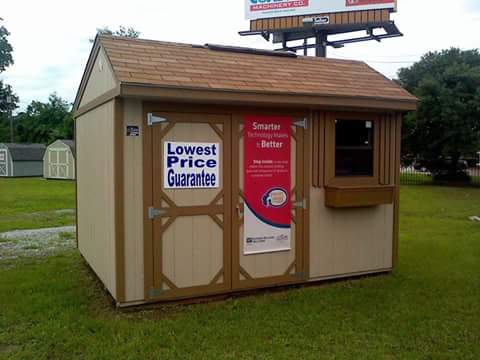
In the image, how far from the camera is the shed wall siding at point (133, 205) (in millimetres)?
4273

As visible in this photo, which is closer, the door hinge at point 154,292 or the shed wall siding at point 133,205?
the shed wall siding at point 133,205

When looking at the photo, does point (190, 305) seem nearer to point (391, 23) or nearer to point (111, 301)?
point (111, 301)

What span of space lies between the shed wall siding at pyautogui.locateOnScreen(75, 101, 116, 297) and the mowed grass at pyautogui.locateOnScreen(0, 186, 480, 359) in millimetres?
352

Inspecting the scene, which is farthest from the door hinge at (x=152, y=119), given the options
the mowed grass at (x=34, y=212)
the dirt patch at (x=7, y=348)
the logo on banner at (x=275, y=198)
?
the mowed grass at (x=34, y=212)

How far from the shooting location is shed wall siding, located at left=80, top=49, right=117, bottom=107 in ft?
14.6

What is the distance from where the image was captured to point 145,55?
476 cm

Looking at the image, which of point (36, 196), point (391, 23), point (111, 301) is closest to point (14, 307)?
point (111, 301)

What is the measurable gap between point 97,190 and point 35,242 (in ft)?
10.9

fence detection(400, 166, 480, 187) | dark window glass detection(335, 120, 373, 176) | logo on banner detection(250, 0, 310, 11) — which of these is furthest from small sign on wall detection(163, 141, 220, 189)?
fence detection(400, 166, 480, 187)

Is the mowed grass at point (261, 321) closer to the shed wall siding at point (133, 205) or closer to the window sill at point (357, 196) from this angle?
the shed wall siding at point (133, 205)

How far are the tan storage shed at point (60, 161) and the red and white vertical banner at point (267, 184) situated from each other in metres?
22.2

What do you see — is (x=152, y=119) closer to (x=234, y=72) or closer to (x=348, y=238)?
(x=234, y=72)

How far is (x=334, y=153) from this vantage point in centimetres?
521

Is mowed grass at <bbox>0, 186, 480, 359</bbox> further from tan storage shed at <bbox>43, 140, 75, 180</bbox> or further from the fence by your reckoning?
tan storage shed at <bbox>43, 140, 75, 180</bbox>
